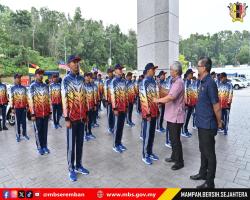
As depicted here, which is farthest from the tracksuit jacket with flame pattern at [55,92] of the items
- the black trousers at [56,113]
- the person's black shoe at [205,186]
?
the person's black shoe at [205,186]

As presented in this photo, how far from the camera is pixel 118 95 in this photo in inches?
226

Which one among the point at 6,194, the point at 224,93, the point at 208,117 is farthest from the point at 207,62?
the point at 6,194

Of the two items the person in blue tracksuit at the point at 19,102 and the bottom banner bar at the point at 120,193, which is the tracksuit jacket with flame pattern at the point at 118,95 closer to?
the bottom banner bar at the point at 120,193

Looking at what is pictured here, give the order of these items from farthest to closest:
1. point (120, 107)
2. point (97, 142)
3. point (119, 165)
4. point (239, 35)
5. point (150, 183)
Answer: point (239, 35) → point (97, 142) → point (120, 107) → point (119, 165) → point (150, 183)

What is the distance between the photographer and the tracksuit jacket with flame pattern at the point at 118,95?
18.7 ft

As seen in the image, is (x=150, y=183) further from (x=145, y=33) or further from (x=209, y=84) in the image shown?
(x=145, y=33)

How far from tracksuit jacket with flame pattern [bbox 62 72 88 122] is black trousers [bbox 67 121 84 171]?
0.15 m

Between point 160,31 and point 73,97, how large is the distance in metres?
7.91

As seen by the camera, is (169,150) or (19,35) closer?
(169,150)

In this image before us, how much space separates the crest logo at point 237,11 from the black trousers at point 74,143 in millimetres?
15022

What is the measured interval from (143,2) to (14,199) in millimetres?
10995

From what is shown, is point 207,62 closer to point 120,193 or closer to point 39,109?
point 120,193

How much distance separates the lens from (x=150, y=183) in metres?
3.98

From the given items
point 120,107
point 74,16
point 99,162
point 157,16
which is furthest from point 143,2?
point 74,16
